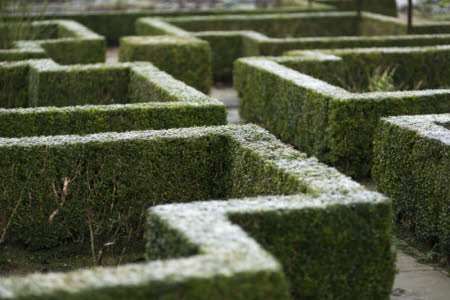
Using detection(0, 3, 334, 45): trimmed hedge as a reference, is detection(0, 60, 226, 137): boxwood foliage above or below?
above

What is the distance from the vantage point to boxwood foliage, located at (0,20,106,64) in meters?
14.7

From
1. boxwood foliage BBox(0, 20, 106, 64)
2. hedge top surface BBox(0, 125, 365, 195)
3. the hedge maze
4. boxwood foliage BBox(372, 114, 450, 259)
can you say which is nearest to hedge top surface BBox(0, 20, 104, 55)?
boxwood foliage BBox(0, 20, 106, 64)

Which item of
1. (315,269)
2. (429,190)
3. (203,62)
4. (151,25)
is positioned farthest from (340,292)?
(151,25)

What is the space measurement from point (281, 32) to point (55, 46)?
6824 millimetres

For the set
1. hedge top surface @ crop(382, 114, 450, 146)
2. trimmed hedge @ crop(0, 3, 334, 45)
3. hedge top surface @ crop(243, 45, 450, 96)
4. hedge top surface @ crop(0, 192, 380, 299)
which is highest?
hedge top surface @ crop(0, 192, 380, 299)

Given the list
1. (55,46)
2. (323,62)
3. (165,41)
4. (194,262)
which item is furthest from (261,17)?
(194,262)

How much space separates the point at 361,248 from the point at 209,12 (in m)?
17.8

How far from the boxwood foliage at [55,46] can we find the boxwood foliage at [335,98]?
10.4ft

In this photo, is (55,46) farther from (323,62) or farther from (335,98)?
(335,98)

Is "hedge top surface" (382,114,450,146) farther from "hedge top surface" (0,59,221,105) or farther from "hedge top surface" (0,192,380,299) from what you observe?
"hedge top surface" (0,192,380,299)

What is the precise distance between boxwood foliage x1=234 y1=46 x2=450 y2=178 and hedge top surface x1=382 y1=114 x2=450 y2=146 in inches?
58.1

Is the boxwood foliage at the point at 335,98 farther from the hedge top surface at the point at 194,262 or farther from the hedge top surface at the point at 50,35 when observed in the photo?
the hedge top surface at the point at 194,262

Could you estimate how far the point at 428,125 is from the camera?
972 centimetres

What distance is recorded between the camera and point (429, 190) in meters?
9.21
